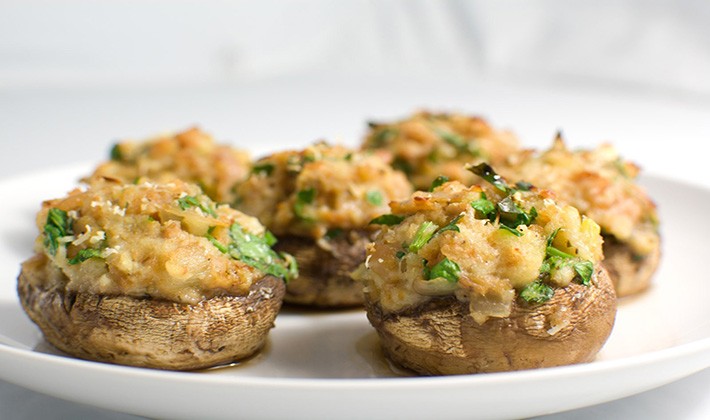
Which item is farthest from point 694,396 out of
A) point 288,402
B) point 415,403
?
point 288,402

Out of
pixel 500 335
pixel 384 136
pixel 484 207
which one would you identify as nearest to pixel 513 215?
pixel 484 207

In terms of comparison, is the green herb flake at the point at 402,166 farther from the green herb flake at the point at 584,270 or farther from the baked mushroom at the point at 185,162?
the green herb flake at the point at 584,270

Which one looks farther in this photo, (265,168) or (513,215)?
(265,168)

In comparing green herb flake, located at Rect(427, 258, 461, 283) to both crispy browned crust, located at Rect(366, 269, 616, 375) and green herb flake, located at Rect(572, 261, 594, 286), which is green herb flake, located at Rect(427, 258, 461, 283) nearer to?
crispy browned crust, located at Rect(366, 269, 616, 375)

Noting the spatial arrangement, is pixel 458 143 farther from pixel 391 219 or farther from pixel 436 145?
pixel 391 219

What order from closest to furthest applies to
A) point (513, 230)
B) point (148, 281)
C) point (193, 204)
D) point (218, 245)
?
1. point (513, 230)
2. point (148, 281)
3. point (218, 245)
4. point (193, 204)

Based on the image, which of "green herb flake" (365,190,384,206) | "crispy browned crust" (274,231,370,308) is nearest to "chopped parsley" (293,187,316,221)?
"crispy browned crust" (274,231,370,308)
